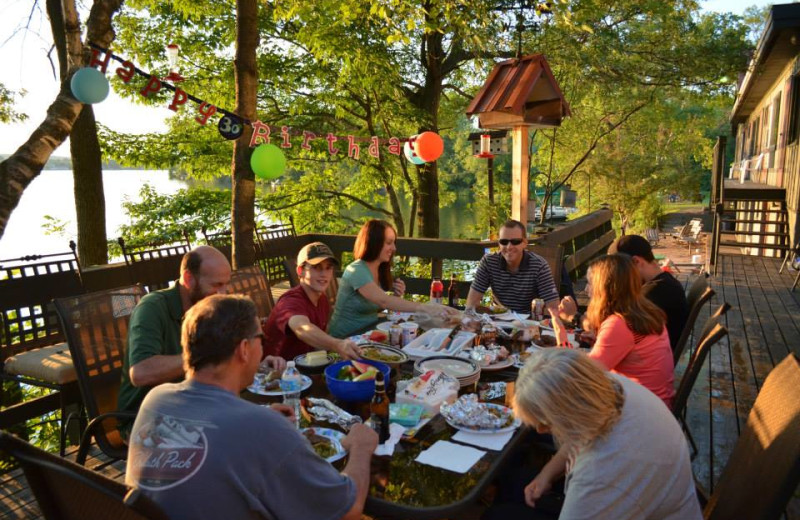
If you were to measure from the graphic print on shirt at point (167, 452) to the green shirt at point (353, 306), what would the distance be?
2250 mm

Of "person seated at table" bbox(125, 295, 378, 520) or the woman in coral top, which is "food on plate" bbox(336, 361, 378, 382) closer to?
"person seated at table" bbox(125, 295, 378, 520)

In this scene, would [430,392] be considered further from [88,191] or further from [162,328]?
[88,191]

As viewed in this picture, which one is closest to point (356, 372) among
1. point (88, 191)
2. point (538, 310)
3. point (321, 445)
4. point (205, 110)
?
point (321, 445)

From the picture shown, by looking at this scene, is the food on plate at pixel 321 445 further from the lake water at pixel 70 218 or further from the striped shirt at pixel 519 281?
the lake water at pixel 70 218

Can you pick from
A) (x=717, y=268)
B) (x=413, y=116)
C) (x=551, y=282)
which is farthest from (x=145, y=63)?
(x=717, y=268)

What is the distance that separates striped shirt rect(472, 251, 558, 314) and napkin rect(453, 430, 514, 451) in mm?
2388

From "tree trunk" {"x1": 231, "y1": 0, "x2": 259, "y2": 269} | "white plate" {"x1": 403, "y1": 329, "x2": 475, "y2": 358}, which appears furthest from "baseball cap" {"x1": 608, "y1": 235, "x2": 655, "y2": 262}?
"tree trunk" {"x1": 231, "y1": 0, "x2": 259, "y2": 269}

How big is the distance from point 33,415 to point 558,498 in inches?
130

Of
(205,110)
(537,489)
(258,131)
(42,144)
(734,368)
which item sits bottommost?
(734,368)

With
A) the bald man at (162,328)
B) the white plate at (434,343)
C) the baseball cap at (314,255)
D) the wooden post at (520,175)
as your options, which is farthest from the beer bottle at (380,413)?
the wooden post at (520,175)

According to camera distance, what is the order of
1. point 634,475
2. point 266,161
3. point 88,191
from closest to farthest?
point 634,475, point 266,161, point 88,191

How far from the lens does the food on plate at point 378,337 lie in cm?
325

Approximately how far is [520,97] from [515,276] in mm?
1674

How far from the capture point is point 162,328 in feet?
8.63
